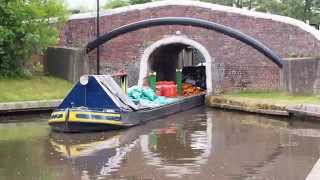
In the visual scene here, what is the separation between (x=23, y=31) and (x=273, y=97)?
8.81 metres

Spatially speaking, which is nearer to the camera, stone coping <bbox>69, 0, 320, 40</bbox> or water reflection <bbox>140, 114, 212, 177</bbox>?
water reflection <bbox>140, 114, 212, 177</bbox>

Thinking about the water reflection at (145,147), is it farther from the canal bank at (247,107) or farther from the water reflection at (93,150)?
the canal bank at (247,107)

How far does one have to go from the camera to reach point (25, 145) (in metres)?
13.8

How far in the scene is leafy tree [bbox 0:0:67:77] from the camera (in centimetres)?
2155

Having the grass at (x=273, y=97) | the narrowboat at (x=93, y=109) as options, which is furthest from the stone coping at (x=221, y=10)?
the narrowboat at (x=93, y=109)

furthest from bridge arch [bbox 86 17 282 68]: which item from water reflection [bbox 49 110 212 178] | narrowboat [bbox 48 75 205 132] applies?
narrowboat [bbox 48 75 205 132]

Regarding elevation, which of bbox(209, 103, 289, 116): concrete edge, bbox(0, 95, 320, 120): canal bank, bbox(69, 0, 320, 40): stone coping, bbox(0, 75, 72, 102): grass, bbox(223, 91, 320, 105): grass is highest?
bbox(69, 0, 320, 40): stone coping

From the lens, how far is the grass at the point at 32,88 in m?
20.0

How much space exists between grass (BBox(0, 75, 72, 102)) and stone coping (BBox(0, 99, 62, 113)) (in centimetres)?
43

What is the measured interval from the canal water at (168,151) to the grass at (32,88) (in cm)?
182

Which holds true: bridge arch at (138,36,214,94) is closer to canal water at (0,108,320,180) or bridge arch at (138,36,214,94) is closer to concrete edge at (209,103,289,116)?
concrete edge at (209,103,289,116)

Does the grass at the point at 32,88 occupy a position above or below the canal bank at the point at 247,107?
above

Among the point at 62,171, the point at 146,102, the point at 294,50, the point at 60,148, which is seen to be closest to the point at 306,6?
the point at 294,50

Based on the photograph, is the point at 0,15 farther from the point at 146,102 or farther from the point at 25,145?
the point at 25,145
